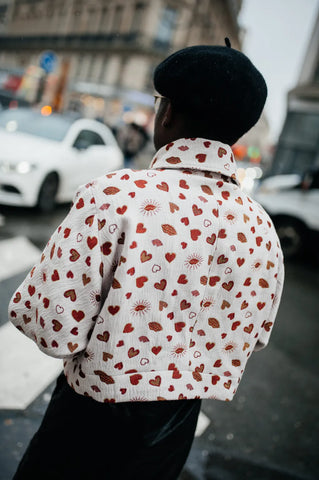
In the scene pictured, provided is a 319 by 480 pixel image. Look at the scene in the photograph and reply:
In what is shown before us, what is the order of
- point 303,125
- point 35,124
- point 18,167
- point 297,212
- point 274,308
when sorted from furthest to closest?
point 303,125 < point 297,212 < point 35,124 < point 18,167 < point 274,308

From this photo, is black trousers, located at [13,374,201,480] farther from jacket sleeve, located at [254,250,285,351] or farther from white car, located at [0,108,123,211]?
white car, located at [0,108,123,211]

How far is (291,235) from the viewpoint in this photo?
23.1ft

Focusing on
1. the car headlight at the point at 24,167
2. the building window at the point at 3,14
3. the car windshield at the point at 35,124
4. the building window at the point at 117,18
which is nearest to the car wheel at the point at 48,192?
the car headlight at the point at 24,167

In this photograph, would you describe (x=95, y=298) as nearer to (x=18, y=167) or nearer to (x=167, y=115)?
(x=167, y=115)

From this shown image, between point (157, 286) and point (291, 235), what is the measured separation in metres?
6.50

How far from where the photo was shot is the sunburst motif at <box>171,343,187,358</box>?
3.51 feet

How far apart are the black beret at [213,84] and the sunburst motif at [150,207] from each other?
0.26 m

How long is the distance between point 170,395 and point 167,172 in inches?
23.9

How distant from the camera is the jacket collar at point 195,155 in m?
1.04

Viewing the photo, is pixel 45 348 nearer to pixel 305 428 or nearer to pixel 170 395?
pixel 170 395

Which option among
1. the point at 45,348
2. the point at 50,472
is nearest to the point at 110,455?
the point at 50,472

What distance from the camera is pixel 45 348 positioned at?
1.03 metres

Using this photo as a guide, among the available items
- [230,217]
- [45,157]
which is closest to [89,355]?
[230,217]

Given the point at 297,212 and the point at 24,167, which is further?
the point at 297,212
